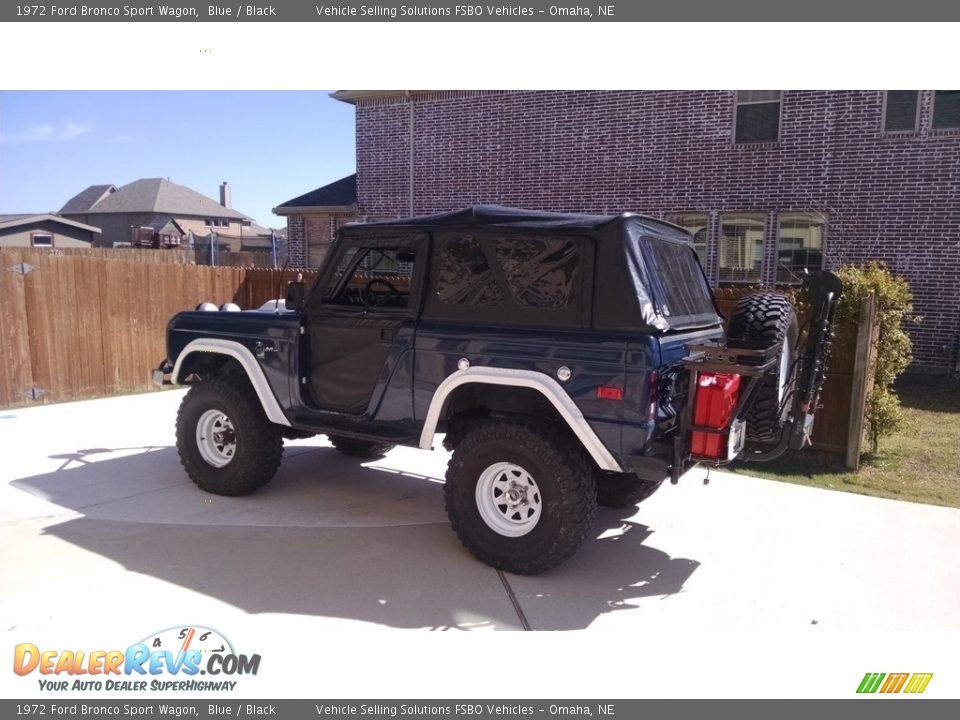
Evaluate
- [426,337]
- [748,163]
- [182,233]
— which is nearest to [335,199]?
[748,163]

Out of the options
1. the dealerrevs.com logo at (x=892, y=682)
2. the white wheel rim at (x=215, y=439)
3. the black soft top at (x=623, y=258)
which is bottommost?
the dealerrevs.com logo at (x=892, y=682)

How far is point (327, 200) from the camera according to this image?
18094 millimetres

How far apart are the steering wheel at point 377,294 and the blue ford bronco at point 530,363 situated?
0.01 m

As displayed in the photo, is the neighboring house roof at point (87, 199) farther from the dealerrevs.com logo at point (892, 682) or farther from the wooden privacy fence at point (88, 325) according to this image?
the dealerrevs.com logo at point (892, 682)

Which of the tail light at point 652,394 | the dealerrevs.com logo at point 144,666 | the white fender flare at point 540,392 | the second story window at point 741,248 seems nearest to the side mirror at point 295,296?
the white fender flare at point 540,392

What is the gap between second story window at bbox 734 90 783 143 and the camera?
12.8 metres

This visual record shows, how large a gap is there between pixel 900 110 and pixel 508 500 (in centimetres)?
Result: 1111

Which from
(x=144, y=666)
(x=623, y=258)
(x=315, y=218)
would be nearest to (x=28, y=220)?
(x=315, y=218)

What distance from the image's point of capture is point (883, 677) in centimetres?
346

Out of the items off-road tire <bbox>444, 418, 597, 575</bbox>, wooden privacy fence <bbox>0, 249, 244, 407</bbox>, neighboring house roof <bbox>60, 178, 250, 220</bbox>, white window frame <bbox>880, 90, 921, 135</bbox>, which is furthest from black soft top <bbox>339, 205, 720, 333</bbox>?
neighboring house roof <bbox>60, 178, 250, 220</bbox>

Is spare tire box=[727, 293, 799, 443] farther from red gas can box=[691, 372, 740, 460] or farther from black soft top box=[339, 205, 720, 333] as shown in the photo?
red gas can box=[691, 372, 740, 460]

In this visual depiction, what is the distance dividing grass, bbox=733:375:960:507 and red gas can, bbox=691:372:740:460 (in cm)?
295

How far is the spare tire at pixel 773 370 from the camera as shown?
4.45 meters

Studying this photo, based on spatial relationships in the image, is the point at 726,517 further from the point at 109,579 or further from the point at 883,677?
the point at 109,579
